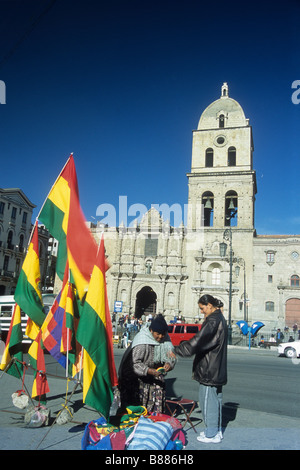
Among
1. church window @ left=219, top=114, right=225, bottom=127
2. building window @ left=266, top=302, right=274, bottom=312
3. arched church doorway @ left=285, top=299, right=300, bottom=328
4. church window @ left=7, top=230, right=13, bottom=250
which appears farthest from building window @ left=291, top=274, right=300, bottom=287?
church window @ left=7, top=230, right=13, bottom=250

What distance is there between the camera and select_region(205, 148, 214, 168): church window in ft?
132

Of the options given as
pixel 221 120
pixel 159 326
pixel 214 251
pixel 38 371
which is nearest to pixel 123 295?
pixel 214 251

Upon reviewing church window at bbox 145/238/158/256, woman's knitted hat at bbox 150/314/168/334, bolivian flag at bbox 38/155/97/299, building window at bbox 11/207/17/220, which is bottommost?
woman's knitted hat at bbox 150/314/168/334

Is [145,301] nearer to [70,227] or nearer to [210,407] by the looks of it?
[70,227]

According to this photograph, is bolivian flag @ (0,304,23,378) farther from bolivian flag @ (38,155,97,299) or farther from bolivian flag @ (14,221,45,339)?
bolivian flag @ (38,155,97,299)

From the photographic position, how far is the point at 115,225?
42.3 meters

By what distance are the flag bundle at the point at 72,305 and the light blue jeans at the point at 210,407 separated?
1170 mm

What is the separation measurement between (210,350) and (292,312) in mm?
32673

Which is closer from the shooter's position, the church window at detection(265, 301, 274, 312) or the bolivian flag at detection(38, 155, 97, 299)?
the bolivian flag at detection(38, 155, 97, 299)

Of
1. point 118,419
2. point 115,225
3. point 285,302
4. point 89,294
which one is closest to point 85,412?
point 118,419

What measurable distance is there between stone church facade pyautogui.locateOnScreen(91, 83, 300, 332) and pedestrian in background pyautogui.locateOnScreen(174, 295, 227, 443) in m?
29.9

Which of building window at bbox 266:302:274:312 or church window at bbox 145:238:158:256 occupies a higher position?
church window at bbox 145:238:158:256

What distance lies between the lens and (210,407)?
180 inches

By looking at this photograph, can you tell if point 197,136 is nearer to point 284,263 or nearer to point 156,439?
point 284,263
